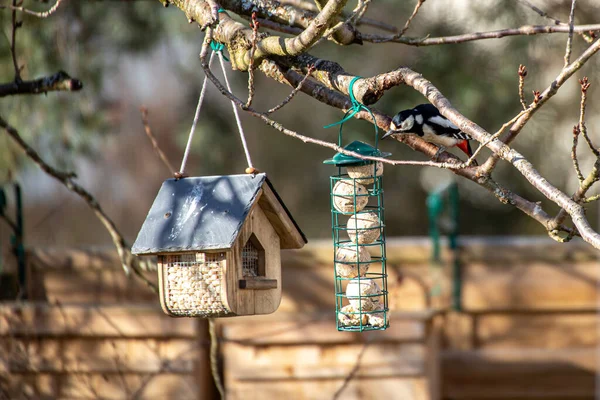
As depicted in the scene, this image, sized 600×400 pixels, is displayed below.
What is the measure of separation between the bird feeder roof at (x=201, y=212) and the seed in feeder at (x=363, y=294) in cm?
41

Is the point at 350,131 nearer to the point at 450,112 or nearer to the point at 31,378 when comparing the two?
the point at 31,378

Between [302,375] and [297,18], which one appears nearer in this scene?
[297,18]

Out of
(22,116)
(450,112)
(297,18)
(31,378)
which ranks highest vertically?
(22,116)

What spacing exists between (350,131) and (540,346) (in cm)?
299

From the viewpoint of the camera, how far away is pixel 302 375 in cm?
462

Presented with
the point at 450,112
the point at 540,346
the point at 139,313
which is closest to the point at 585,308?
the point at 540,346

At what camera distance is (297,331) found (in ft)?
15.3

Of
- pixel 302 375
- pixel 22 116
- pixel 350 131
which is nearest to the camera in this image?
pixel 302 375

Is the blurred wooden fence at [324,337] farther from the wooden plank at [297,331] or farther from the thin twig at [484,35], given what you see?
the thin twig at [484,35]

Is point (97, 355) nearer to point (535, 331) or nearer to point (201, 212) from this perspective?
point (201, 212)

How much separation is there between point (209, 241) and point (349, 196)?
0.59 meters

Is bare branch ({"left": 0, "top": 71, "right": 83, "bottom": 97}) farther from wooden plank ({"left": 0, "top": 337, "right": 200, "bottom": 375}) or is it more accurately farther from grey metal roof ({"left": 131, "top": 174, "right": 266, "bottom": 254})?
wooden plank ({"left": 0, "top": 337, "right": 200, "bottom": 375})

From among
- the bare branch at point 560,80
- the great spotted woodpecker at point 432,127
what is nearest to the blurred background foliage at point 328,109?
the great spotted woodpecker at point 432,127

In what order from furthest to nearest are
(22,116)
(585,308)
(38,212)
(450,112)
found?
(38,212) < (22,116) < (585,308) < (450,112)
